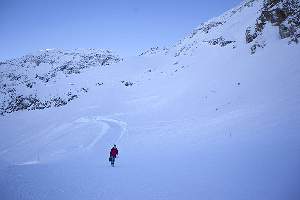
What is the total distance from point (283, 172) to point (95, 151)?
13.6m

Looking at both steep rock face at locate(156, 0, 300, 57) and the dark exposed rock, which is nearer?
steep rock face at locate(156, 0, 300, 57)

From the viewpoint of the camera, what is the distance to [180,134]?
65.5 ft

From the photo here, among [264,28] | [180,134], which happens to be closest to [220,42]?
[264,28]

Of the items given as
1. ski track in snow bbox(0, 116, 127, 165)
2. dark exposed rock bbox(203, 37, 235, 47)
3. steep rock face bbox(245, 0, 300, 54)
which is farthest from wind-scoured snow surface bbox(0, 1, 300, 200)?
steep rock face bbox(245, 0, 300, 54)

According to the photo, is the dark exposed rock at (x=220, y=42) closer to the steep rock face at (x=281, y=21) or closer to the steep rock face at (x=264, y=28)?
the steep rock face at (x=264, y=28)

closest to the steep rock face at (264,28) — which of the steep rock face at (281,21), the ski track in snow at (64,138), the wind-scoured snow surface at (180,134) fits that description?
the steep rock face at (281,21)

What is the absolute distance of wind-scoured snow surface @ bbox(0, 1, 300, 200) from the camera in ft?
34.5

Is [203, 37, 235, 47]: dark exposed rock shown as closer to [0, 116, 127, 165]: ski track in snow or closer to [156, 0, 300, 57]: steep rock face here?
[156, 0, 300, 57]: steep rock face

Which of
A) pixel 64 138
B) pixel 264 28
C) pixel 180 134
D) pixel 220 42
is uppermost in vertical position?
pixel 220 42

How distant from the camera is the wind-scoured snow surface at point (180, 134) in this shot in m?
10.5

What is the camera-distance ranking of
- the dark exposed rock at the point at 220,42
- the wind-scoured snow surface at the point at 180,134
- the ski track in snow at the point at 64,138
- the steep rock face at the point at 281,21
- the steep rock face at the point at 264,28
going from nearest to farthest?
the wind-scoured snow surface at the point at 180,134, the ski track in snow at the point at 64,138, the steep rock face at the point at 281,21, the steep rock face at the point at 264,28, the dark exposed rock at the point at 220,42

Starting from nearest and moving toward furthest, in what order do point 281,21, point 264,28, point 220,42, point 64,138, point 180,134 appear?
point 180,134 → point 64,138 → point 281,21 → point 264,28 → point 220,42

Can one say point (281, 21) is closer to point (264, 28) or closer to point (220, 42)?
point (264, 28)

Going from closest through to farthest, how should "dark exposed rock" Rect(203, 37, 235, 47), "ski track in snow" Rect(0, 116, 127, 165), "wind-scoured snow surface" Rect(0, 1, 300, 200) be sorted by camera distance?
1. "wind-scoured snow surface" Rect(0, 1, 300, 200)
2. "ski track in snow" Rect(0, 116, 127, 165)
3. "dark exposed rock" Rect(203, 37, 235, 47)
